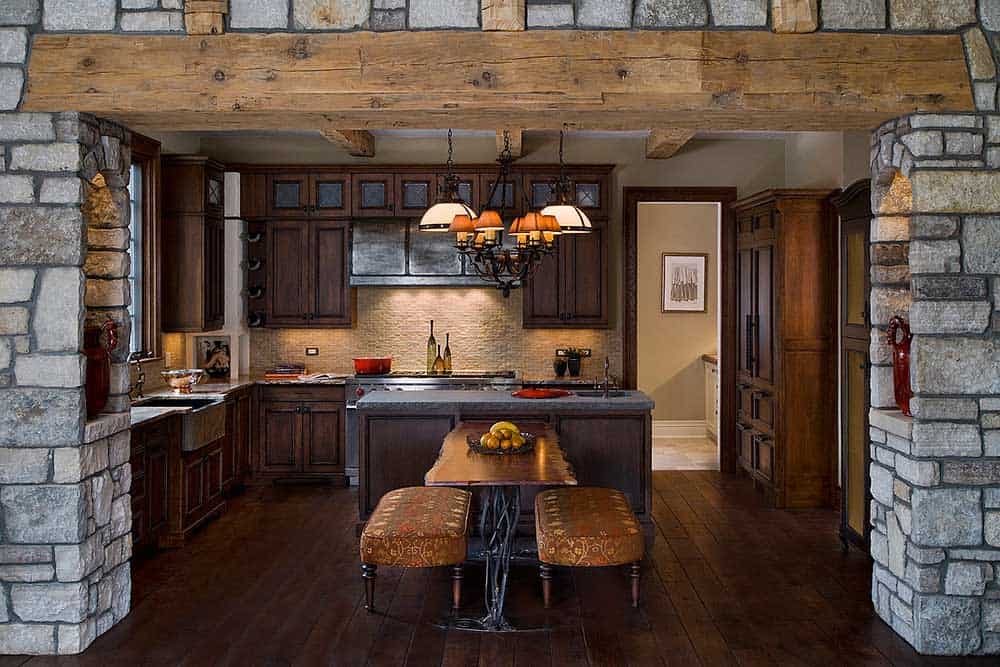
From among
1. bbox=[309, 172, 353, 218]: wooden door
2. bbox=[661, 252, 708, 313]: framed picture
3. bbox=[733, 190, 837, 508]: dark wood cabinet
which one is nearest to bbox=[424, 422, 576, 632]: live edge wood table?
bbox=[733, 190, 837, 508]: dark wood cabinet

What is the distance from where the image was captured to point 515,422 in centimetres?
609

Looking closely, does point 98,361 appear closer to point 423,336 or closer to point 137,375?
point 137,375

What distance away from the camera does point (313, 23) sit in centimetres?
436

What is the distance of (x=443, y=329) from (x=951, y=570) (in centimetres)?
529

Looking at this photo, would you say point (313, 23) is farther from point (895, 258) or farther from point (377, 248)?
point (377, 248)

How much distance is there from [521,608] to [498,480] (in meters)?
0.98

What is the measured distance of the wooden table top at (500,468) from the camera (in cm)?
434

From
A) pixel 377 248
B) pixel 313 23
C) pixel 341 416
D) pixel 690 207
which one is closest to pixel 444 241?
A: pixel 377 248

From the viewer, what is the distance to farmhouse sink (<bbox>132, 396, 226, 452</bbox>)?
623 cm

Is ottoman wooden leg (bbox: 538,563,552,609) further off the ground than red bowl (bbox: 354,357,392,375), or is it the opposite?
red bowl (bbox: 354,357,392,375)

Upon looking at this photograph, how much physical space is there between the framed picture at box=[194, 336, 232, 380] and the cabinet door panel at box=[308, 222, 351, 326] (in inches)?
30.3

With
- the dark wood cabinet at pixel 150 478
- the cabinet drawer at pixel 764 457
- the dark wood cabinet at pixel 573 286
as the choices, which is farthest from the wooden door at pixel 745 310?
the dark wood cabinet at pixel 150 478

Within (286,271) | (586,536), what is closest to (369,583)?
(586,536)

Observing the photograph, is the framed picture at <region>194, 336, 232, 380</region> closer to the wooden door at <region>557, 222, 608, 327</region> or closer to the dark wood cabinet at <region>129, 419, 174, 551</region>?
the dark wood cabinet at <region>129, 419, 174, 551</region>
